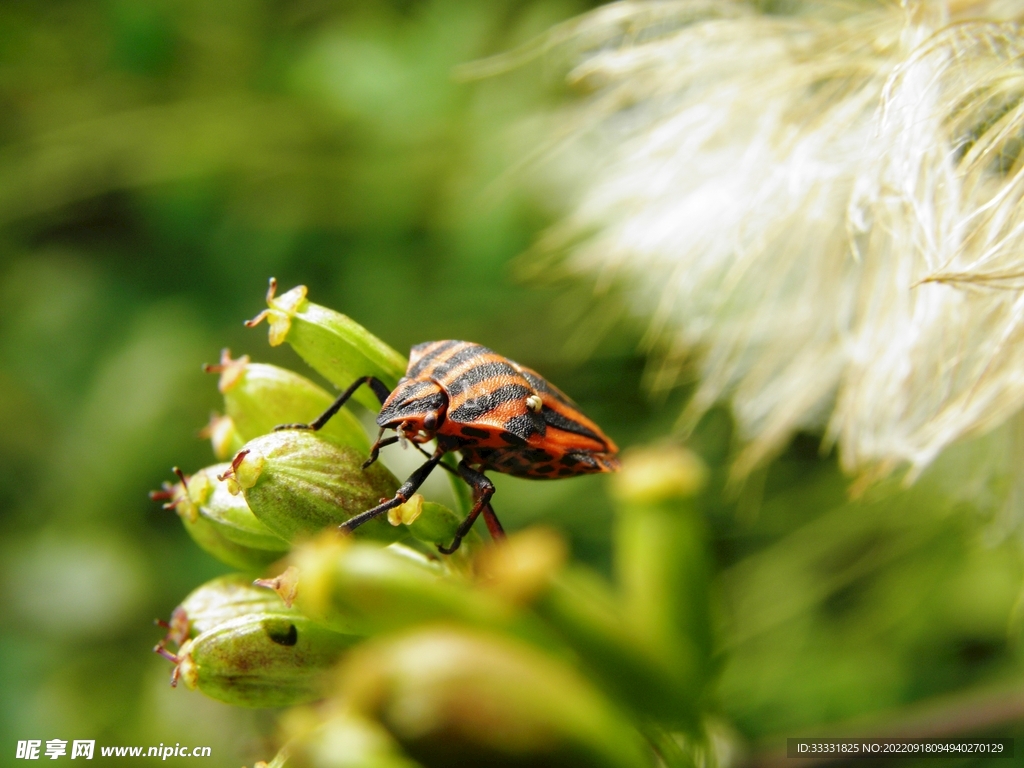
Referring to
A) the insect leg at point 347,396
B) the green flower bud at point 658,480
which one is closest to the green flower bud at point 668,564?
the green flower bud at point 658,480

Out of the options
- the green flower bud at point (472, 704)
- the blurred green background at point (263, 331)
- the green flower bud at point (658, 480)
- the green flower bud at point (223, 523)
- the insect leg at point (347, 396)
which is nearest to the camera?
the green flower bud at point (472, 704)

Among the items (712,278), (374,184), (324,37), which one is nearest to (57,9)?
(324,37)

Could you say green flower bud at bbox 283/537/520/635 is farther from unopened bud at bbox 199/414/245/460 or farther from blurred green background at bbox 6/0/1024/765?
blurred green background at bbox 6/0/1024/765

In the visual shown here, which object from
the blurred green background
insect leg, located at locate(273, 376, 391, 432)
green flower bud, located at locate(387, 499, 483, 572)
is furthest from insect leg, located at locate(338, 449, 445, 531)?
the blurred green background

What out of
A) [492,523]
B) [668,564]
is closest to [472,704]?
[668,564]

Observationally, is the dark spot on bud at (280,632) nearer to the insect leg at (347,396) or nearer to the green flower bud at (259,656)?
the green flower bud at (259,656)

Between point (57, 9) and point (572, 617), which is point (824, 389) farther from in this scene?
point (57, 9)
